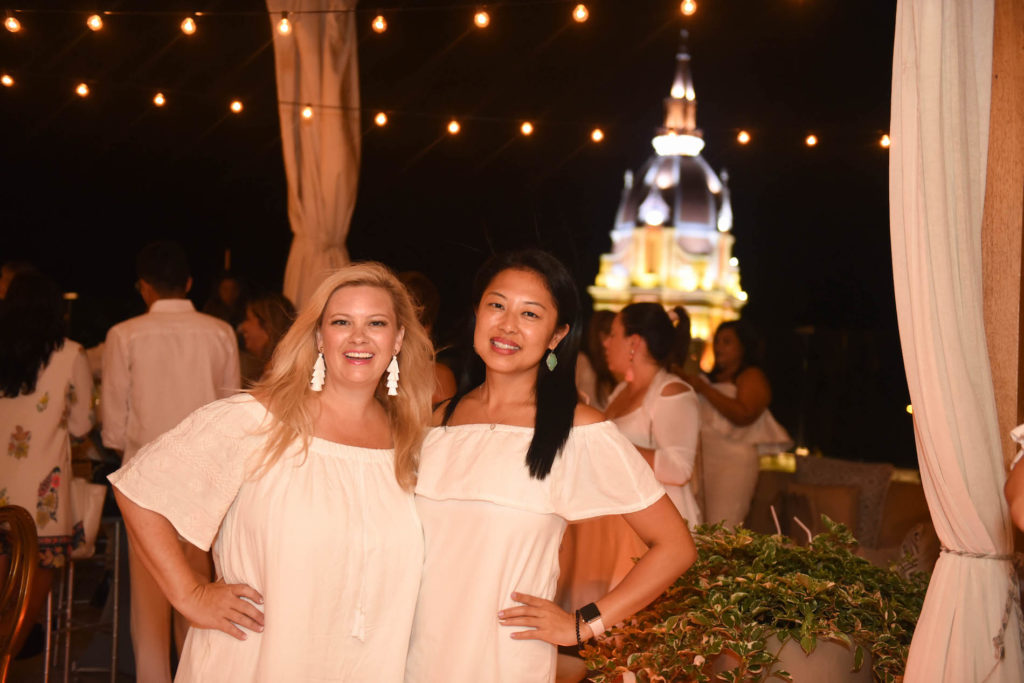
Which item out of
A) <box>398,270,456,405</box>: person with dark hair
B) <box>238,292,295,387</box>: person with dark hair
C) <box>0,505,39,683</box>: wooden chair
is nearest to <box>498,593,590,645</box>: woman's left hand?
<box>0,505,39,683</box>: wooden chair

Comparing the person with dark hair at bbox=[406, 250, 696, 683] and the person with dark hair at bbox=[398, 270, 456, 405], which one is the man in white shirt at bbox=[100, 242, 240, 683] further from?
the person with dark hair at bbox=[406, 250, 696, 683]

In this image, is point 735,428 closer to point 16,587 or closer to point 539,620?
point 539,620

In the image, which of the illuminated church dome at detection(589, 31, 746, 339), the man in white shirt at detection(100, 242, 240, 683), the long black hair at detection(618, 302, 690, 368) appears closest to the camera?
the long black hair at detection(618, 302, 690, 368)

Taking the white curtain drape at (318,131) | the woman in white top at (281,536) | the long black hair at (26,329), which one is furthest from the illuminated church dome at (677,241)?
the woman in white top at (281,536)

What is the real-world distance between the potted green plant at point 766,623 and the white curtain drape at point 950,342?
1.12 ft

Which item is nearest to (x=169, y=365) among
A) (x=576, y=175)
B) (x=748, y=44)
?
(x=748, y=44)

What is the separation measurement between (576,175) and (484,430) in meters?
45.2

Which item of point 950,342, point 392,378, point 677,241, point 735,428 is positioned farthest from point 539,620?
point 677,241

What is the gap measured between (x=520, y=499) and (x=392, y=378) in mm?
510

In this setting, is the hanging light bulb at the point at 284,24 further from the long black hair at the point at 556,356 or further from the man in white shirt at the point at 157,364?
the long black hair at the point at 556,356

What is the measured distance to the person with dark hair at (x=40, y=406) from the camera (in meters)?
4.50

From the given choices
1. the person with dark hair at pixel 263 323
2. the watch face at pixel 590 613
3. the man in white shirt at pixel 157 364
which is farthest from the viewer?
the person with dark hair at pixel 263 323

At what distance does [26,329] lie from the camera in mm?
4516

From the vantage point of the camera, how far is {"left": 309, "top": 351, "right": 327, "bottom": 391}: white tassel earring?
9.50 ft
